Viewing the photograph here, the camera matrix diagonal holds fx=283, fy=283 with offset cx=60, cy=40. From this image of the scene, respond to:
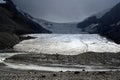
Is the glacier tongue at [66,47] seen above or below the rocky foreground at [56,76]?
above

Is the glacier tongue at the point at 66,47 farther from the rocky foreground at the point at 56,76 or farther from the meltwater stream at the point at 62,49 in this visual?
the rocky foreground at the point at 56,76

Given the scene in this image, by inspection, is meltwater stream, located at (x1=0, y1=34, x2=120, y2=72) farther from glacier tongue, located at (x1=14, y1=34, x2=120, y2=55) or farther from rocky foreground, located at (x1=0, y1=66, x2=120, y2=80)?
rocky foreground, located at (x1=0, y1=66, x2=120, y2=80)

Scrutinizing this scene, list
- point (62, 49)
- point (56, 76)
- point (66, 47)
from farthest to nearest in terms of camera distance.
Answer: point (66, 47) → point (62, 49) → point (56, 76)

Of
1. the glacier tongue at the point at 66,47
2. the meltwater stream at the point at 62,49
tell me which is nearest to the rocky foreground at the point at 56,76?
the meltwater stream at the point at 62,49

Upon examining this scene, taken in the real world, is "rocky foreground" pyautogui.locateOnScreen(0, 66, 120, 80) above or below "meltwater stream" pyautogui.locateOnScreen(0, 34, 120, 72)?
below

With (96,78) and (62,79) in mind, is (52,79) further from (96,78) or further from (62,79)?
(96,78)

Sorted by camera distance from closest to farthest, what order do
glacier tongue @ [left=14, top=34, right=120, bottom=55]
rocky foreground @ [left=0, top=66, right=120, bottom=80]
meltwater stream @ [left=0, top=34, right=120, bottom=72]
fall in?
1. rocky foreground @ [left=0, top=66, right=120, bottom=80]
2. meltwater stream @ [left=0, top=34, right=120, bottom=72]
3. glacier tongue @ [left=14, top=34, right=120, bottom=55]

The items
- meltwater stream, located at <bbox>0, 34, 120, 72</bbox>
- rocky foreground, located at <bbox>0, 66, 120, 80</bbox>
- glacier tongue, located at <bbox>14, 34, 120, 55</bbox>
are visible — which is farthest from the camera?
glacier tongue, located at <bbox>14, 34, 120, 55</bbox>

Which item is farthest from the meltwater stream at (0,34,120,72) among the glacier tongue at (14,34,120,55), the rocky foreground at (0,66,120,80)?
the rocky foreground at (0,66,120,80)

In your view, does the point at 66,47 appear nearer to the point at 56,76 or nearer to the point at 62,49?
the point at 62,49

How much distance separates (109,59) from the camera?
156ft

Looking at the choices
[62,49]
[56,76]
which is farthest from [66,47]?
[56,76]

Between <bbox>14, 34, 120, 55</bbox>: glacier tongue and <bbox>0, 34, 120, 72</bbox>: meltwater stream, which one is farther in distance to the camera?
<bbox>14, 34, 120, 55</bbox>: glacier tongue

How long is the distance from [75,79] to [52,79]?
185 cm
